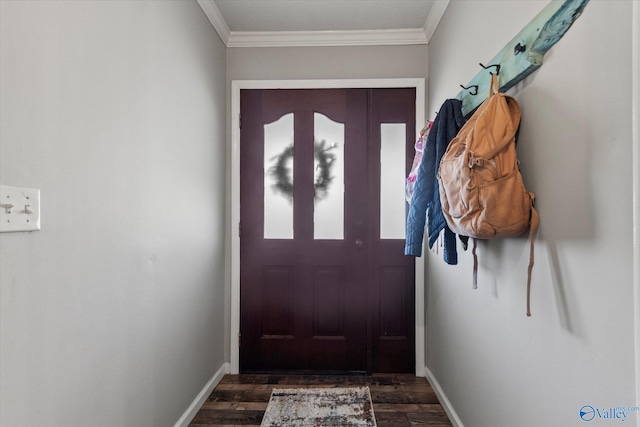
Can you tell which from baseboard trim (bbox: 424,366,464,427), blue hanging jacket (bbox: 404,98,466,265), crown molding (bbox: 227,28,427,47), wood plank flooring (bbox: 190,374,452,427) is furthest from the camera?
crown molding (bbox: 227,28,427,47)

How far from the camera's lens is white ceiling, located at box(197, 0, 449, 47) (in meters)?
2.22

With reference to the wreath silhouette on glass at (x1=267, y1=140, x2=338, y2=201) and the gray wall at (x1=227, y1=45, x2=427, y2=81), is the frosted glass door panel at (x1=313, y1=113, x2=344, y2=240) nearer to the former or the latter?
the wreath silhouette on glass at (x1=267, y1=140, x2=338, y2=201)

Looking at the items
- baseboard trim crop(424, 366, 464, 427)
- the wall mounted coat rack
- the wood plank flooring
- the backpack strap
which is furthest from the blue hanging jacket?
the wood plank flooring

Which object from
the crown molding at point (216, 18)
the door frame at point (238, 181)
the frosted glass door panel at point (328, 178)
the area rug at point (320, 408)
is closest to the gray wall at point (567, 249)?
the area rug at point (320, 408)

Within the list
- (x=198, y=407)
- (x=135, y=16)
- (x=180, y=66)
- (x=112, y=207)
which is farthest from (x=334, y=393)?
(x=135, y=16)

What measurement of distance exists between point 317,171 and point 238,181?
579 mm

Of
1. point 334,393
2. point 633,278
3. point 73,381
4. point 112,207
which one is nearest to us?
point 633,278

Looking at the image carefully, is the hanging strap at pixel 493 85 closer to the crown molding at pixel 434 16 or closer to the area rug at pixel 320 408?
the crown molding at pixel 434 16

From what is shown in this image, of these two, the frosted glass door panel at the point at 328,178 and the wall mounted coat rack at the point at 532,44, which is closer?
the wall mounted coat rack at the point at 532,44

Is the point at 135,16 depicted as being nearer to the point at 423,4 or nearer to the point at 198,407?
the point at 423,4

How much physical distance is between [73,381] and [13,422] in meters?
0.20

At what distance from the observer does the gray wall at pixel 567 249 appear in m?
0.81

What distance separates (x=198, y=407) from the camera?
2.12 meters

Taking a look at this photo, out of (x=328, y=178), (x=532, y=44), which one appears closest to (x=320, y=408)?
(x=328, y=178)
